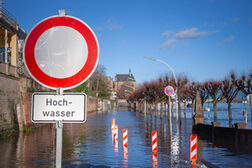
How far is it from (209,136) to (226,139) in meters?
2.19

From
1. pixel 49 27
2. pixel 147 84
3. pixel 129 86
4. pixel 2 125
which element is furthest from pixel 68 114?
pixel 129 86

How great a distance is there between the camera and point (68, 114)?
3.09 meters

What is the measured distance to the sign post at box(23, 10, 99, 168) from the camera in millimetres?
3086

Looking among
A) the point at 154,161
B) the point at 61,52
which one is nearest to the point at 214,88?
the point at 154,161

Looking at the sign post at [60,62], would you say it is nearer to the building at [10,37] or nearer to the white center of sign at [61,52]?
the white center of sign at [61,52]

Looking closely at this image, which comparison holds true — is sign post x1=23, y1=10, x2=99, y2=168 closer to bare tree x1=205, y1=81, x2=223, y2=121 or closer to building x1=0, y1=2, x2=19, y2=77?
building x1=0, y1=2, x2=19, y2=77

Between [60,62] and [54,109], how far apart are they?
473 millimetres

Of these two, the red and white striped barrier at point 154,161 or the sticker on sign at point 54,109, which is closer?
the sticker on sign at point 54,109

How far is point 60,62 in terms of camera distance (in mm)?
3125

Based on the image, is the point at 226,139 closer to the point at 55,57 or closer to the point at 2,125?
the point at 2,125

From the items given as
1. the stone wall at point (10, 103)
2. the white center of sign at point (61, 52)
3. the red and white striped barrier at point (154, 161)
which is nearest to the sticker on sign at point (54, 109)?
the white center of sign at point (61, 52)

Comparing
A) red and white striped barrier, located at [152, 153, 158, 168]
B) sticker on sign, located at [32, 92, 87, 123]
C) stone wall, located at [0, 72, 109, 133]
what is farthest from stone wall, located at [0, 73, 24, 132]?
sticker on sign, located at [32, 92, 87, 123]

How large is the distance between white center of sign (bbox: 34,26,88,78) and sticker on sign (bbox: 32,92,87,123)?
227mm

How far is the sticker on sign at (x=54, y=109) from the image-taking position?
3.07m
